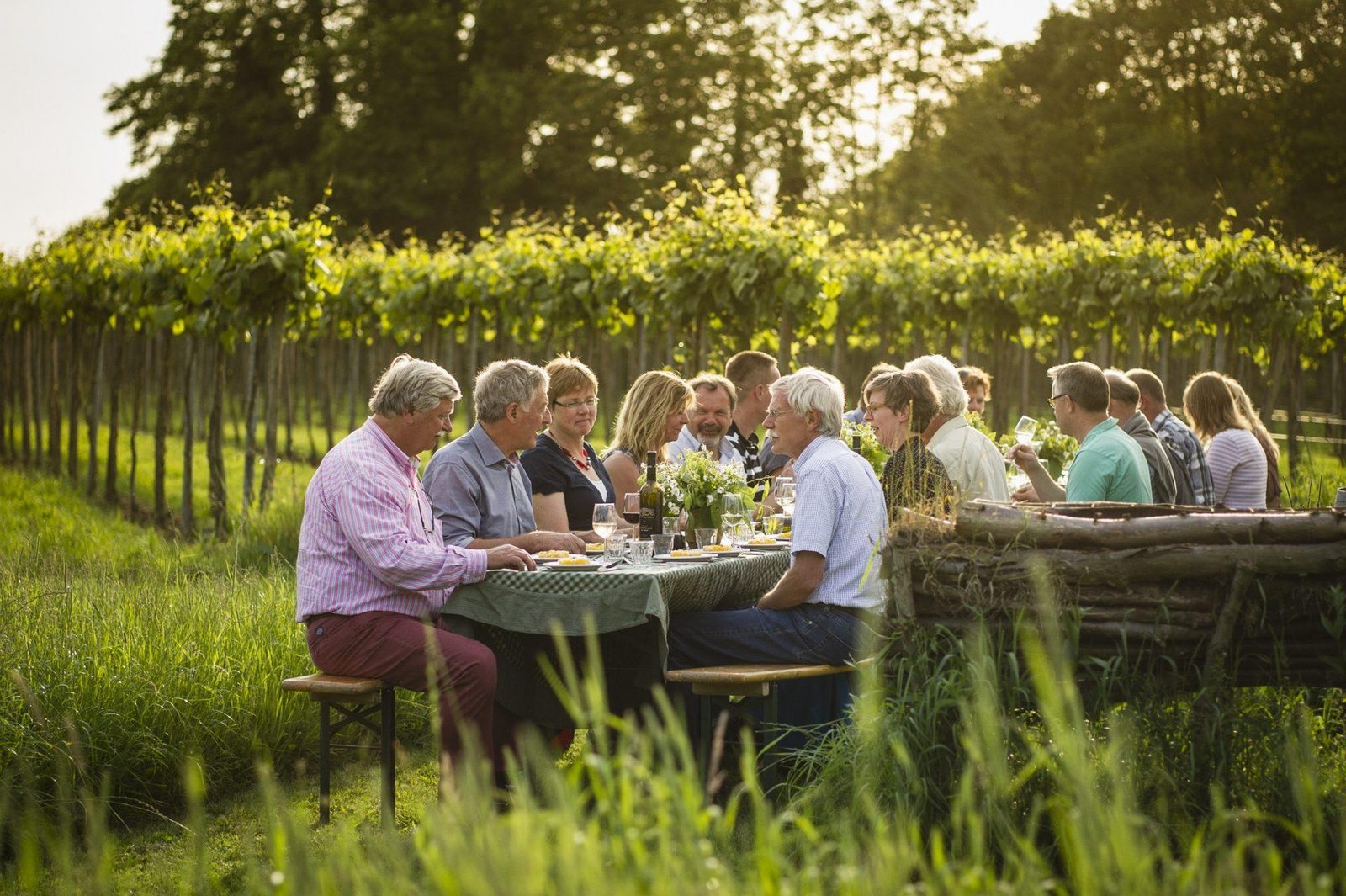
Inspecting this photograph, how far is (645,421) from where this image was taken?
21.4 feet

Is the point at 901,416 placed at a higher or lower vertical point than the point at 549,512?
higher

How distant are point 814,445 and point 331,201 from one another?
28.3 metres

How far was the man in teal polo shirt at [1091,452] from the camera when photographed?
20.2 ft

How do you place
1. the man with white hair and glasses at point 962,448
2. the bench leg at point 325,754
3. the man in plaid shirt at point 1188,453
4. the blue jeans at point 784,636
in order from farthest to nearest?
the man in plaid shirt at point 1188,453
the man with white hair and glasses at point 962,448
the blue jeans at point 784,636
the bench leg at point 325,754

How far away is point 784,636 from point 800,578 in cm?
23

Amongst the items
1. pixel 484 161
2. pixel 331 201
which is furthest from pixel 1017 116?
pixel 331 201

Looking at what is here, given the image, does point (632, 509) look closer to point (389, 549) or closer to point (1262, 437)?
point (389, 549)

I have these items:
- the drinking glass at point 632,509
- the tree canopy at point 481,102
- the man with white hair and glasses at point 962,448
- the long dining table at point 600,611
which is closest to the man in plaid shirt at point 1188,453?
the man with white hair and glasses at point 962,448

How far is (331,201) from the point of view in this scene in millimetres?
31594

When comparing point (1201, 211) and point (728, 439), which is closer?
point (728, 439)

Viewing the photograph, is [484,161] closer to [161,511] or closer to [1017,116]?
[1017,116]

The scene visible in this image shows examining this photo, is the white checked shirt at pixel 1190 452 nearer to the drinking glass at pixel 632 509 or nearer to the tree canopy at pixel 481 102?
the drinking glass at pixel 632 509

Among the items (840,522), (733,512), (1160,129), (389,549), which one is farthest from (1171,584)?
(1160,129)

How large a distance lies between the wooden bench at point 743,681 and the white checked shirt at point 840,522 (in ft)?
0.91
